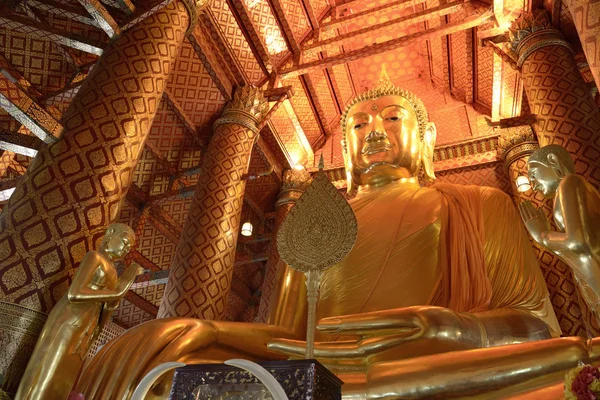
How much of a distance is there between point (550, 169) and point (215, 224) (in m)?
3.33

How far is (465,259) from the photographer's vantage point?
253cm

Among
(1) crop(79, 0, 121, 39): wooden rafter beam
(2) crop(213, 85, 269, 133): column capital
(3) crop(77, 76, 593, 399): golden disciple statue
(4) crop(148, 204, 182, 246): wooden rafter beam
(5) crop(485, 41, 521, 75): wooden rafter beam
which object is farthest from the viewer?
(4) crop(148, 204, 182, 246): wooden rafter beam

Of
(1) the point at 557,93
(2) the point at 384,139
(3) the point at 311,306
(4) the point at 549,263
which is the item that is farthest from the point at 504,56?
(3) the point at 311,306

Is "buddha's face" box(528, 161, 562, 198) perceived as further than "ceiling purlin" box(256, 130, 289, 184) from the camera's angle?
No

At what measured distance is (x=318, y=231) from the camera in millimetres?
1561

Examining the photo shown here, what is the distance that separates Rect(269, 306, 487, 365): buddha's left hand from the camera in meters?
1.77

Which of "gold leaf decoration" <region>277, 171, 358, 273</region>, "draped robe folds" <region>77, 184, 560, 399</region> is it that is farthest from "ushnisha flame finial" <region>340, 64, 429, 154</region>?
"gold leaf decoration" <region>277, 171, 358, 273</region>

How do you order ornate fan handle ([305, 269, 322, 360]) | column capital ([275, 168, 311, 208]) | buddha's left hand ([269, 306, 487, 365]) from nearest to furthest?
ornate fan handle ([305, 269, 322, 360])
buddha's left hand ([269, 306, 487, 365])
column capital ([275, 168, 311, 208])

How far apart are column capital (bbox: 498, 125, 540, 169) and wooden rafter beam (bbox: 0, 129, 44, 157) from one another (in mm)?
5017

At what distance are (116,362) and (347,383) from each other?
82cm

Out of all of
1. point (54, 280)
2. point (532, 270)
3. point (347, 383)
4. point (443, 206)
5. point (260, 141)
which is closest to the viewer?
point (347, 383)

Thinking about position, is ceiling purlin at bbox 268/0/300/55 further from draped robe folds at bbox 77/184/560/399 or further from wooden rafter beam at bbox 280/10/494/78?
draped robe folds at bbox 77/184/560/399

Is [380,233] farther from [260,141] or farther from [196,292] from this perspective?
[260,141]

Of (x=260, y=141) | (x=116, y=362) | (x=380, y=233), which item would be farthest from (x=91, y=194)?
(x=260, y=141)
